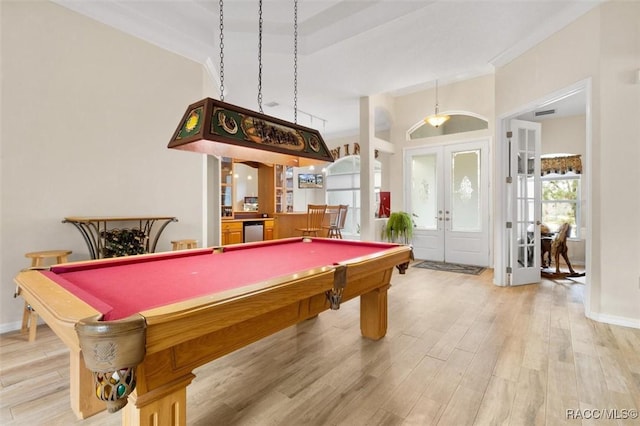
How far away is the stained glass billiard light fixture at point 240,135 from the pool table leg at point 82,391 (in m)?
1.46

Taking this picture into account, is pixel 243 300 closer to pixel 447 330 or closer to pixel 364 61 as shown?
pixel 447 330

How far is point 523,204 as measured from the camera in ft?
14.4

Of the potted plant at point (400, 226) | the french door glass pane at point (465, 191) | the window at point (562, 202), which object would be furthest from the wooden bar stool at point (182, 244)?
the window at point (562, 202)

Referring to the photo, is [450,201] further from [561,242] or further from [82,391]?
[82,391]

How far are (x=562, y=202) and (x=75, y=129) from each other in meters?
8.14

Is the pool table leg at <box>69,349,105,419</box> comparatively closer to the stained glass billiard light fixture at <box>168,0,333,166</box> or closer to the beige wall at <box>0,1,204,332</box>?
the stained glass billiard light fixture at <box>168,0,333,166</box>

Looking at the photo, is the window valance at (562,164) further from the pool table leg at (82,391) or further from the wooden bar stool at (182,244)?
the pool table leg at (82,391)

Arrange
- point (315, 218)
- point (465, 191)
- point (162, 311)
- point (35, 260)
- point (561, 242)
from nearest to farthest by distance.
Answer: point (162, 311)
point (35, 260)
point (561, 242)
point (465, 191)
point (315, 218)

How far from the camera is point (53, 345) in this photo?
8.04 ft

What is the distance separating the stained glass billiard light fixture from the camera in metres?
2.09

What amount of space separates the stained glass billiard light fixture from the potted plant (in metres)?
3.36

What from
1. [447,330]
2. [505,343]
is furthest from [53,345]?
[505,343]

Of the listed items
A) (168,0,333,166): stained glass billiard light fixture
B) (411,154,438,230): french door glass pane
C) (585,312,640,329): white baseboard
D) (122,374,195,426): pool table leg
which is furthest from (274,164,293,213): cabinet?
(122,374,195,426): pool table leg

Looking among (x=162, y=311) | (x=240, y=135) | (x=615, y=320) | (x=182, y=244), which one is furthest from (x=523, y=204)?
(x=162, y=311)
